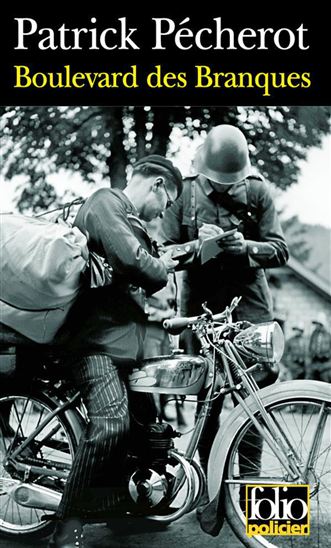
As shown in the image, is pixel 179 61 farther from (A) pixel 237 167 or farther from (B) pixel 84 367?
(B) pixel 84 367

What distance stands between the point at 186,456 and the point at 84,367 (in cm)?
58

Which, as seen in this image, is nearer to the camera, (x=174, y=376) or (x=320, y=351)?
(x=174, y=376)

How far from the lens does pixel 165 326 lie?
2598 mm

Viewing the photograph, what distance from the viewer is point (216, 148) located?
2760 mm

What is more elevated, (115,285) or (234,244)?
(234,244)

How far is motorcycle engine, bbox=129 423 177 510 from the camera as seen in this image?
8.10 ft

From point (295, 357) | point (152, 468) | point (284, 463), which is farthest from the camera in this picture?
point (295, 357)

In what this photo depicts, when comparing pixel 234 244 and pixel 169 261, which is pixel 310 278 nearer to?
pixel 234 244

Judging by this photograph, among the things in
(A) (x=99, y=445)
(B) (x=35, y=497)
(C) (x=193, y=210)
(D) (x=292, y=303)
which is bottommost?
(B) (x=35, y=497)

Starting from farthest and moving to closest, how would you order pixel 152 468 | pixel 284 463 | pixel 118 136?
1. pixel 118 136
2. pixel 152 468
3. pixel 284 463

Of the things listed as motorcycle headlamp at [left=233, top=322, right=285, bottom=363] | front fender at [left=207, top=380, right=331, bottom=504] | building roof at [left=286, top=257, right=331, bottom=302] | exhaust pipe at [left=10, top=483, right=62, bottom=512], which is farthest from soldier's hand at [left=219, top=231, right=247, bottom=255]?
exhaust pipe at [left=10, top=483, right=62, bottom=512]

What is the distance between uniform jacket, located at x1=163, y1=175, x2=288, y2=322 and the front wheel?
0.52m

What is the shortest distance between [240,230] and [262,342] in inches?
22.8

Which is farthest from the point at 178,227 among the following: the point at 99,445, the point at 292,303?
the point at 99,445
